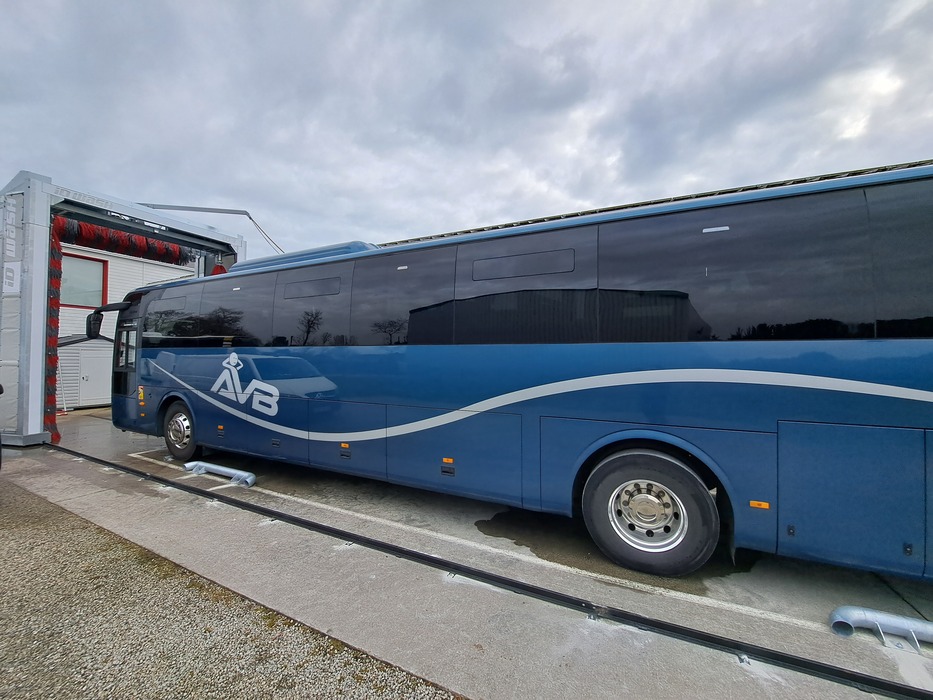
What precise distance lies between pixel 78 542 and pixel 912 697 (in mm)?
6318

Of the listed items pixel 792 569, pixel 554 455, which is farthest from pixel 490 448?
pixel 792 569

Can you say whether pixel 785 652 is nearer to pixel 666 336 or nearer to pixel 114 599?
pixel 666 336

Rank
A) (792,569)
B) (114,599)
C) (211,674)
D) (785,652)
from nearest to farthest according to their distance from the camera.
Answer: (211,674) → (785,652) → (114,599) → (792,569)

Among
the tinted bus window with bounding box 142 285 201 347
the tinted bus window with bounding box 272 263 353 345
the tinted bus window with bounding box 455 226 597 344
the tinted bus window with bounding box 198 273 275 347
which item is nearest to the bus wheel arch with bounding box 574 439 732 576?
the tinted bus window with bounding box 455 226 597 344

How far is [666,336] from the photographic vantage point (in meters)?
3.21

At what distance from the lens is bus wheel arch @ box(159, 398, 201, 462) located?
21.8 feet

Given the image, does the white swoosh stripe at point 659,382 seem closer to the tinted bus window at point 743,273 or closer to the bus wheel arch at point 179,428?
the tinted bus window at point 743,273

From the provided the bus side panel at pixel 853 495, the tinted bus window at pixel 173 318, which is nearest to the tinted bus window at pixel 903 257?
the bus side panel at pixel 853 495

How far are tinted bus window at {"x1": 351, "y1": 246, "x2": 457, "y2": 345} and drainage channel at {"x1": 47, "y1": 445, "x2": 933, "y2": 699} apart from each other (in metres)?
2.02

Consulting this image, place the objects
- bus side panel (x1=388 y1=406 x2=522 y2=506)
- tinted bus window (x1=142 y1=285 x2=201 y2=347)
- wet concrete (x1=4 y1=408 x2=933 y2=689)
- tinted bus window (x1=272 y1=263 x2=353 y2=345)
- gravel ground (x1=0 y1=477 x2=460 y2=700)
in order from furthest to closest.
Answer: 1. tinted bus window (x1=142 y1=285 x2=201 y2=347)
2. tinted bus window (x1=272 y1=263 x2=353 y2=345)
3. bus side panel (x1=388 y1=406 x2=522 y2=506)
4. wet concrete (x1=4 y1=408 x2=933 y2=689)
5. gravel ground (x1=0 y1=477 x2=460 y2=700)

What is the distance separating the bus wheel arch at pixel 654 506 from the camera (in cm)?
316

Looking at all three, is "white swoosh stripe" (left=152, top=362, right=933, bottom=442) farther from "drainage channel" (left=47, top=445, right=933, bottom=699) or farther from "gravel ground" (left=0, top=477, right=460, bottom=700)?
"gravel ground" (left=0, top=477, right=460, bottom=700)

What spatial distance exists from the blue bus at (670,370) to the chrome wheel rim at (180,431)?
3091 millimetres

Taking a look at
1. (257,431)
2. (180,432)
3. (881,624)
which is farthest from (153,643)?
(180,432)
